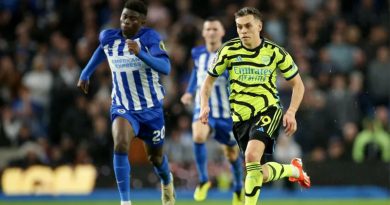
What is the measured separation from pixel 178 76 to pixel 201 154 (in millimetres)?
5813

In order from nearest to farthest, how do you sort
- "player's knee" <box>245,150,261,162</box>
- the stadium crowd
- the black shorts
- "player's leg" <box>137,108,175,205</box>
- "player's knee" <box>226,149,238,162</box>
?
"player's knee" <box>245,150,261,162</box>, the black shorts, "player's leg" <box>137,108,175,205</box>, "player's knee" <box>226,149,238,162</box>, the stadium crowd

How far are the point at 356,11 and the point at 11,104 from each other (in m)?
7.49

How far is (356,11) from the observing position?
20.1m

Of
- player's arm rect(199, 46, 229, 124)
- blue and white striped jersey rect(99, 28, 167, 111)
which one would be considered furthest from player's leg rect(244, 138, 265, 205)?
blue and white striped jersey rect(99, 28, 167, 111)

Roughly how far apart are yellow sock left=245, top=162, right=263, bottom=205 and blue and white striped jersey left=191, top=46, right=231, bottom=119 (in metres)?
3.00

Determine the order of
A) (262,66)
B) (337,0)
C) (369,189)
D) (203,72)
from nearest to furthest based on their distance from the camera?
(262,66) → (203,72) → (369,189) → (337,0)

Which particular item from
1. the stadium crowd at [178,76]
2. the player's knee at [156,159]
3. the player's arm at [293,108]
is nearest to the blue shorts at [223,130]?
the player's knee at [156,159]

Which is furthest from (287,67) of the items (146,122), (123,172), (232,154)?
(232,154)

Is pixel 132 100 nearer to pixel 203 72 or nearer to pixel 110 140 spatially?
pixel 203 72

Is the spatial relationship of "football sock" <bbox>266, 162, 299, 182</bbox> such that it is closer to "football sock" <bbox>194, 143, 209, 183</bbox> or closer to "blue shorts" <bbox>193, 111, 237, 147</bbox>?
"blue shorts" <bbox>193, 111, 237, 147</bbox>

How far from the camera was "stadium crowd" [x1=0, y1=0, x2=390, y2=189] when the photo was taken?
57.2ft

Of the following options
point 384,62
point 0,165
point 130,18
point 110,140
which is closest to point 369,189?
point 384,62

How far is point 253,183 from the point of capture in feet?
31.7

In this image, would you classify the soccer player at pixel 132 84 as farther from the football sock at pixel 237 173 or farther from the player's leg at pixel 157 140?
the football sock at pixel 237 173
